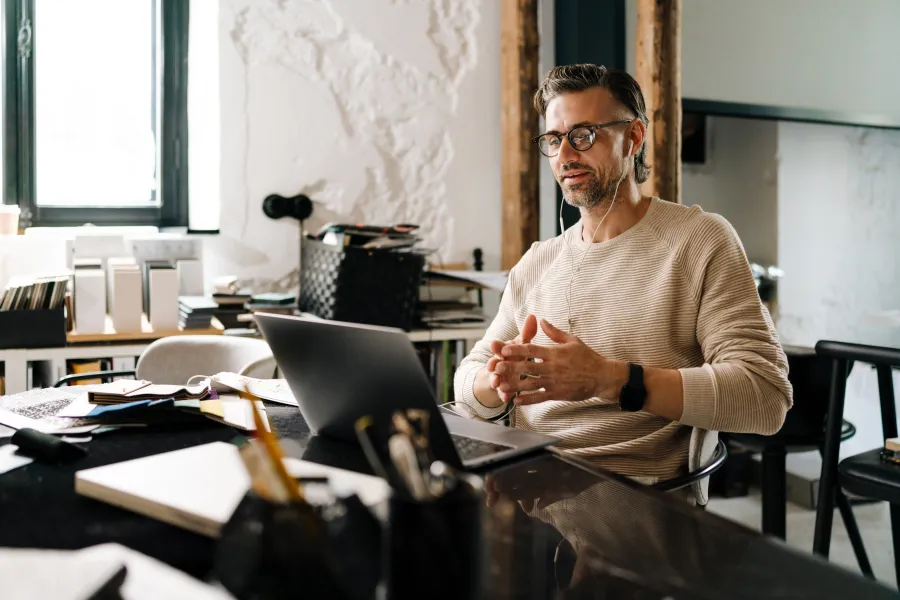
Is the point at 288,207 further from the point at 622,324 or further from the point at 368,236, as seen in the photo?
the point at 622,324

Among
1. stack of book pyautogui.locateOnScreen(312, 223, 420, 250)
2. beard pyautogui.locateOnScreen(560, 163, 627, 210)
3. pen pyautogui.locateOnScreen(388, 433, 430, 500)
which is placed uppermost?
beard pyautogui.locateOnScreen(560, 163, 627, 210)

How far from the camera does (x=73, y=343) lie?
2.73m

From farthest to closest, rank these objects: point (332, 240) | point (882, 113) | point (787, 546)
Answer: point (882, 113)
point (332, 240)
point (787, 546)

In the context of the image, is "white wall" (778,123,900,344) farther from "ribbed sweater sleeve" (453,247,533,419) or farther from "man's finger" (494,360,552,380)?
"man's finger" (494,360,552,380)

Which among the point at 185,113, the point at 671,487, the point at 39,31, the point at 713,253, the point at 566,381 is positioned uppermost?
the point at 39,31

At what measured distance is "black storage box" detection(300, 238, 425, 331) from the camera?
→ 2975 mm

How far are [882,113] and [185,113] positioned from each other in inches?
143

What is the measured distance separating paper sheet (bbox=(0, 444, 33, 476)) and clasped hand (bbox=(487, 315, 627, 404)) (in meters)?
0.78

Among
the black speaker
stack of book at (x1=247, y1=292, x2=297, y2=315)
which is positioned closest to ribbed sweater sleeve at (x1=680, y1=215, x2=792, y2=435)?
stack of book at (x1=247, y1=292, x2=297, y2=315)

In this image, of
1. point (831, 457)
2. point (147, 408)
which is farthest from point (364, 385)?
point (831, 457)

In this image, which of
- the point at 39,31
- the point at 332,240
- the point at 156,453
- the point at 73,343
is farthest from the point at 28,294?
the point at 156,453

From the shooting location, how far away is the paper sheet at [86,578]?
704 millimetres

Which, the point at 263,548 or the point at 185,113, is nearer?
the point at 263,548

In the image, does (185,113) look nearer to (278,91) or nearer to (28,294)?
(278,91)
